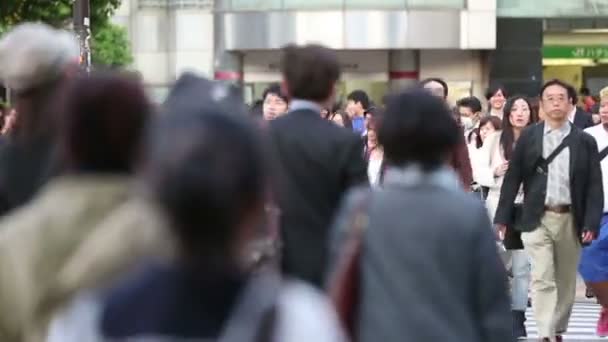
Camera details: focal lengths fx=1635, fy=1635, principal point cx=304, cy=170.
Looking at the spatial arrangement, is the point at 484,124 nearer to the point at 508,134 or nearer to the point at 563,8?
the point at 508,134

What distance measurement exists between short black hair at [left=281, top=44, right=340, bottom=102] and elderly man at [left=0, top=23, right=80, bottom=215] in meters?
1.50

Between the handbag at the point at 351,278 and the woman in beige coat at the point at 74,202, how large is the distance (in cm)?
122

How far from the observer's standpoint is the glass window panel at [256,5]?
44250mm

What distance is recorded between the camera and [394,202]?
499cm

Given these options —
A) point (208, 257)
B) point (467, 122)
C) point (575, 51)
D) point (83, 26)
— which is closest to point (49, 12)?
point (83, 26)

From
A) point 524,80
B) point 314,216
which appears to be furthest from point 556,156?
point 524,80

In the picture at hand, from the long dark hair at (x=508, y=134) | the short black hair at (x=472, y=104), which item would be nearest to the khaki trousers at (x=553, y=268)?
the long dark hair at (x=508, y=134)

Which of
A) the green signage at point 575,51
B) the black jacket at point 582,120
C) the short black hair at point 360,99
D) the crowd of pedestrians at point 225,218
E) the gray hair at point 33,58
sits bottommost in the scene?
the green signage at point 575,51

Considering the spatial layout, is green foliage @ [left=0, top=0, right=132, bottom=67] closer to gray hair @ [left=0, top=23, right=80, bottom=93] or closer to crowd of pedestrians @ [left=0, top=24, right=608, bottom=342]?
crowd of pedestrians @ [left=0, top=24, right=608, bottom=342]

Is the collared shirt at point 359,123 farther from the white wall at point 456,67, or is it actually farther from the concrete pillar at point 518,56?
the white wall at point 456,67

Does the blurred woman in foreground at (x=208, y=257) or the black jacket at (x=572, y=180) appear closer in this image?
the blurred woman in foreground at (x=208, y=257)

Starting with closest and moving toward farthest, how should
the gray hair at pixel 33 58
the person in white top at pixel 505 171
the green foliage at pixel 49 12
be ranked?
the gray hair at pixel 33 58 < the person in white top at pixel 505 171 < the green foliage at pixel 49 12

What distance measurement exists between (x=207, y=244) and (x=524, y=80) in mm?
42173

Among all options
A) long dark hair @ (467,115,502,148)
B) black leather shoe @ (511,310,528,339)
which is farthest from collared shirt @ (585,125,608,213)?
long dark hair @ (467,115,502,148)
